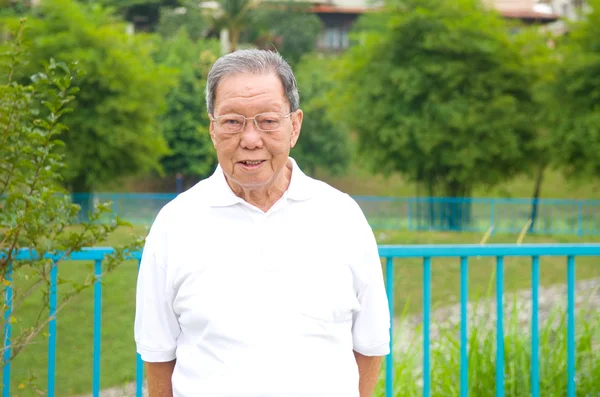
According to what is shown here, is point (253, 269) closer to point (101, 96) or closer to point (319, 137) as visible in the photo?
point (101, 96)

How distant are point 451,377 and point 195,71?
101 feet

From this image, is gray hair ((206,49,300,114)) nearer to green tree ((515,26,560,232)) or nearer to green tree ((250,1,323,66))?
green tree ((515,26,560,232))

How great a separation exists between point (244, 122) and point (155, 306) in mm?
547

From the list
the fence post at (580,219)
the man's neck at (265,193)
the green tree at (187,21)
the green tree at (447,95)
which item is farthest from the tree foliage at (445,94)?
the green tree at (187,21)

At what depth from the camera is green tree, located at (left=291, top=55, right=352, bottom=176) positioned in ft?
109

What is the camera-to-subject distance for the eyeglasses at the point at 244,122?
193cm

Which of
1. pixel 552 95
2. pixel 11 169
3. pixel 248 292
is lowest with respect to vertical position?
pixel 552 95

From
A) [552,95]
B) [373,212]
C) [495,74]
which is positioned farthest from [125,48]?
[552,95]

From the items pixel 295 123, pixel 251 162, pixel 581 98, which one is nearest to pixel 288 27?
pixel 581 98

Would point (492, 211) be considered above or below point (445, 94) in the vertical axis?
below

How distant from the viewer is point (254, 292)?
1.95 metres

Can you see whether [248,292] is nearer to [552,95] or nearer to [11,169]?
[11,169]

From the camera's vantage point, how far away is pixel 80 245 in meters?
2.69

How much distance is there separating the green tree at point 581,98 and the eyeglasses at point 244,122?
16.7 m
